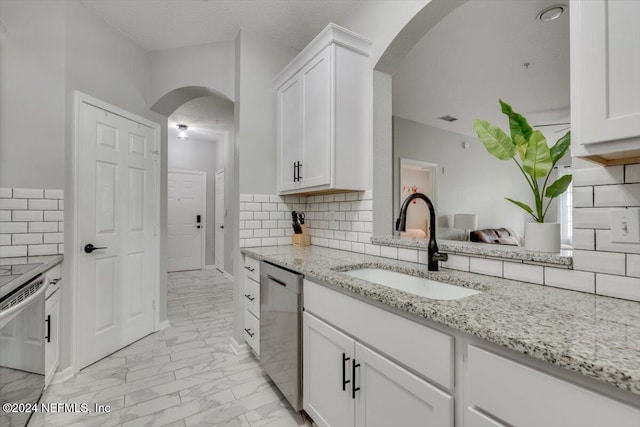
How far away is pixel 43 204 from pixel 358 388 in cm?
235

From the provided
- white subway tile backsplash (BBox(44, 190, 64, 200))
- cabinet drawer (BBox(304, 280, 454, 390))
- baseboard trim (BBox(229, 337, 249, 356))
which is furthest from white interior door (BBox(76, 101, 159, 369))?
cabinet drawer (BBox(304, 280, 454, 390))

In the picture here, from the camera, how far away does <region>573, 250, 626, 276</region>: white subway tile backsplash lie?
3.10 feet

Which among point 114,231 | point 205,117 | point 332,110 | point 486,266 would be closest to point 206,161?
point 205,117

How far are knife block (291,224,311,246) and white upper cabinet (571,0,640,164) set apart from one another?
2027 mm

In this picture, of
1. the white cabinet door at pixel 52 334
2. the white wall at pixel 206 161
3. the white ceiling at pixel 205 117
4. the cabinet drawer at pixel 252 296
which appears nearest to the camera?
the white cabinet door at pixel 52 334

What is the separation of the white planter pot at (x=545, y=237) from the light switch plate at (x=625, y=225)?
0.72ft

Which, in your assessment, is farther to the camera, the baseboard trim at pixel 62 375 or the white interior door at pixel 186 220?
the white interior door at pixel 186 220

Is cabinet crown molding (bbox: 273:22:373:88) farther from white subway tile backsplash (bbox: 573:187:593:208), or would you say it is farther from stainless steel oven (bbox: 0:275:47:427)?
stainless steel oven (bbox: 0:275:47:427)

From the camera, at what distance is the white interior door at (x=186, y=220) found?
5.59 meters

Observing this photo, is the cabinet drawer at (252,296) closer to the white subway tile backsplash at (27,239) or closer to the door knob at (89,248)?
the door knob at (89,248)

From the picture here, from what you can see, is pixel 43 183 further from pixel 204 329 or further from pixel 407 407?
pixel 407 407

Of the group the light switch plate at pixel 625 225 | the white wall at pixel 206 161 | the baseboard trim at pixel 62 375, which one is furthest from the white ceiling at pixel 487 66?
the baseboard trim at pixel 62 375

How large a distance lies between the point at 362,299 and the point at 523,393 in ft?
1.88

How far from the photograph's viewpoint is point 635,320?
0.76 metres
